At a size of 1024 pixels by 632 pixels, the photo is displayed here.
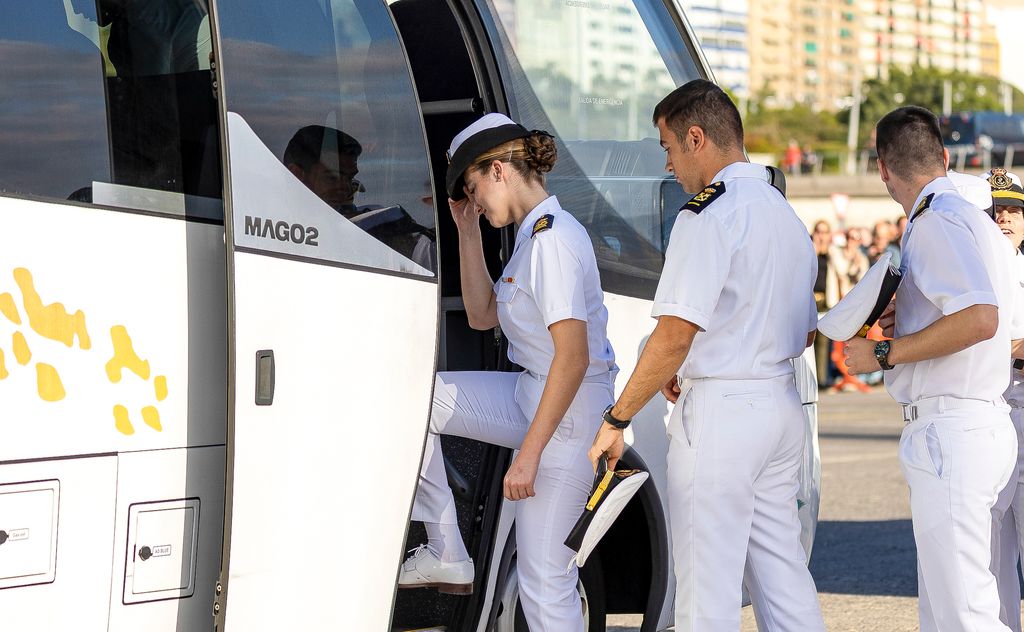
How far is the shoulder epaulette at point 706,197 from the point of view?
11.3 ft

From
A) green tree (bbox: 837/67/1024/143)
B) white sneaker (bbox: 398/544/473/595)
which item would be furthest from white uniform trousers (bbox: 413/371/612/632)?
green tree (bbox: 837/67/1024/143)

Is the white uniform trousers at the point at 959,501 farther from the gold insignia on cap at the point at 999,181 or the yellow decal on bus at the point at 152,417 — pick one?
the yellow decal on bus at the point at 152,417

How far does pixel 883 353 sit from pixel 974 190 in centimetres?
70

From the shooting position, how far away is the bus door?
112 inches

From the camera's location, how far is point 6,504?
2.53 m

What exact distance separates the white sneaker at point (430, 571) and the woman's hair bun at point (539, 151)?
1173 millimetres

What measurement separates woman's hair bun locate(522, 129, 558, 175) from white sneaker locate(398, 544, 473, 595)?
1.17m

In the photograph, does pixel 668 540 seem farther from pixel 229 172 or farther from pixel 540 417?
pixel 229 172

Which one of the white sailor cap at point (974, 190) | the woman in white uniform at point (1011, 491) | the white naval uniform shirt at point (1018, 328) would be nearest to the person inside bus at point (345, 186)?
the white sailor cap at point (974, 190)

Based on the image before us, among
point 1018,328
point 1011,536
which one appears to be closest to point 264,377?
point 1018,328

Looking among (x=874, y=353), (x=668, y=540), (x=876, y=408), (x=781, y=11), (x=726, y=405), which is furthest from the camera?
(x=781, y=11)

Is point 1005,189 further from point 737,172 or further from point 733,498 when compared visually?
point 733,498

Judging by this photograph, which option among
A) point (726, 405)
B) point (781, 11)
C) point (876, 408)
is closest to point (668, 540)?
point (726, 405)

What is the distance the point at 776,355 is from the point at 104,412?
178 cm
